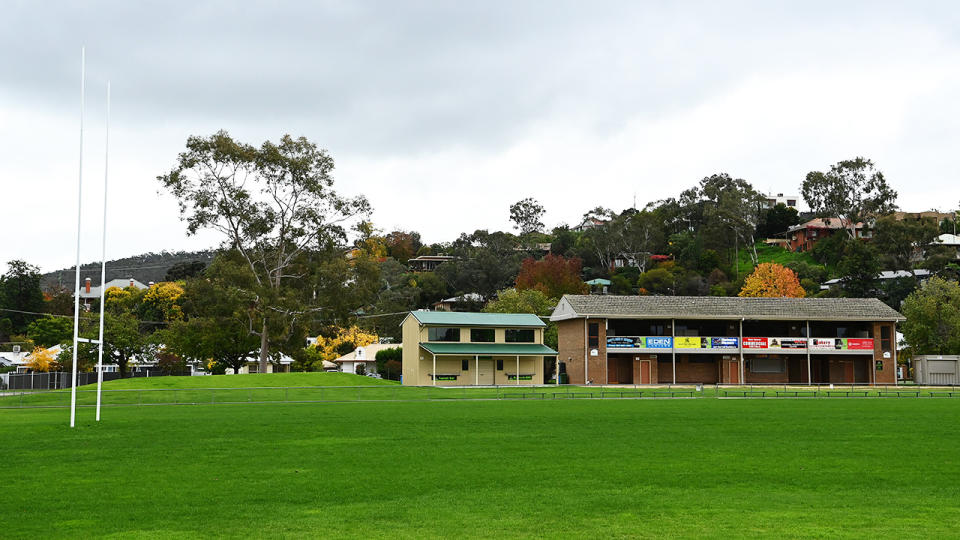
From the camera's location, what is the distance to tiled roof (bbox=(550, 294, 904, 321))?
67000 mm

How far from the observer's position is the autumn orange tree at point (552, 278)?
10606 cm

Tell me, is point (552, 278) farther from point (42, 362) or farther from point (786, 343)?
point (42, 362)

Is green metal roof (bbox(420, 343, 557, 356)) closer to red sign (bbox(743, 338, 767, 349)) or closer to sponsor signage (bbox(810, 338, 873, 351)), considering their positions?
red sign (bbox(743, 338, 767, 349))

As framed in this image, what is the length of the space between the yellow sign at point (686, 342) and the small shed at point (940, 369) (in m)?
17.4

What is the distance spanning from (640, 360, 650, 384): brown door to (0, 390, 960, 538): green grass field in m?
40.5

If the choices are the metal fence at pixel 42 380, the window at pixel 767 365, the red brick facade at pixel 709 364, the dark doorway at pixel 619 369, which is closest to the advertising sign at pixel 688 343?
the red brick facade at pixel 709 364

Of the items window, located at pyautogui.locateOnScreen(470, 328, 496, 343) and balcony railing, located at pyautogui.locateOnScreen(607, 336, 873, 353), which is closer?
balcony railing, located at pyautogui.locateOnScreen(607, 336, 873, 353)

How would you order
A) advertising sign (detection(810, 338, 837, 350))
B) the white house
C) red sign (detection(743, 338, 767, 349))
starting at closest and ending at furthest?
red sign (detection(743, 338, 767, 349)) → advertising sign (detection(810, 338, 837, 350)) → the white house

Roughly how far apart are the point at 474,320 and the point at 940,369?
3593cm

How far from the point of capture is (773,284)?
10100 cm

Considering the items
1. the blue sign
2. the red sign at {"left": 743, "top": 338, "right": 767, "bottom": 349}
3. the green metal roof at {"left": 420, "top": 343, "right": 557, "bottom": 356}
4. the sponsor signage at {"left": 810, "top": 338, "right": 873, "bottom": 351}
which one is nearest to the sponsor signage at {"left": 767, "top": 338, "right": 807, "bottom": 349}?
the red sign at {"left": 743, "top": 338, "right": 767, "bottom": 349}

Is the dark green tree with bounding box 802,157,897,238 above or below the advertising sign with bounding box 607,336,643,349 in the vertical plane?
above

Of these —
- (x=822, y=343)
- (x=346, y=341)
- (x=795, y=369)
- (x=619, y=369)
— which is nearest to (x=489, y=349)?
(x=619, y=369)

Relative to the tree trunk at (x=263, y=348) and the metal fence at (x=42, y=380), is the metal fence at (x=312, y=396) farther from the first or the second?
the tree trunk at (x=263, y=348)
